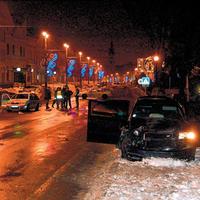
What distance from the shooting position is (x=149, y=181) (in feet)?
28.1

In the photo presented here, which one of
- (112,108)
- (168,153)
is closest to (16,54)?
(112,108)

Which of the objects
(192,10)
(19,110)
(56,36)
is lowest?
(19,110)

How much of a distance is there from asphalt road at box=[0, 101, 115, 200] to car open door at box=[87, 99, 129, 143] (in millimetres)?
489

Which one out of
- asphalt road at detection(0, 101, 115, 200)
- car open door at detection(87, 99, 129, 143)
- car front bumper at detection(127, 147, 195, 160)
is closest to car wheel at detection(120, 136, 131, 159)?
car front bumper at detection(127, 147, 195, 160)

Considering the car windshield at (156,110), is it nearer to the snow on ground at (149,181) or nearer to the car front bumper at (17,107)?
the snow on ground at (149,181)

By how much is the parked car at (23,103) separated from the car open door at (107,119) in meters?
19.0

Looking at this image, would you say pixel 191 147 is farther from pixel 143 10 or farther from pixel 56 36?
pixel 56 36

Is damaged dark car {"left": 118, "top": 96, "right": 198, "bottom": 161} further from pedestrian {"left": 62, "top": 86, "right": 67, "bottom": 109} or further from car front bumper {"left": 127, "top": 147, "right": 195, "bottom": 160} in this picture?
pedestrian {"left": 62, "top": 86, "right": 67, "bottom": 109}

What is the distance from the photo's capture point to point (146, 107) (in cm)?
1193

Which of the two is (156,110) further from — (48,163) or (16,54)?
(16,54)

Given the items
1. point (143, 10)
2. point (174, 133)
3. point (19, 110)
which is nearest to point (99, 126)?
point (174, 133)

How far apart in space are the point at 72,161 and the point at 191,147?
3.04 meters

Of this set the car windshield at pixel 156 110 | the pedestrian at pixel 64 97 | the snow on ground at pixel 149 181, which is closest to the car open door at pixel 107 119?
the car windshield at pixel 156 110

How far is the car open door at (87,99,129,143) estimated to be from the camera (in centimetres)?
1257
